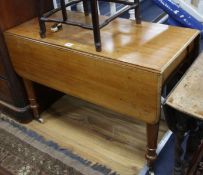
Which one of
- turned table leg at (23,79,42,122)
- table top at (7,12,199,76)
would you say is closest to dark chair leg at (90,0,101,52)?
table top at (7,12,199,76)

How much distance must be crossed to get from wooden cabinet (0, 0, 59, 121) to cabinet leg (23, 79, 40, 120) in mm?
42

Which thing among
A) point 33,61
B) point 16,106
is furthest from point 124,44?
point 16,106

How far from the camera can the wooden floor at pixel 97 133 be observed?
1.55m

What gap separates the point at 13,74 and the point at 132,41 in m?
0.79

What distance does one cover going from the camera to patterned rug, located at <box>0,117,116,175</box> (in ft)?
4.94

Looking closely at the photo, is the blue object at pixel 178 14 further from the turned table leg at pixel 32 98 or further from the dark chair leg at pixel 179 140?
the dark chair leg at pixel 179 140

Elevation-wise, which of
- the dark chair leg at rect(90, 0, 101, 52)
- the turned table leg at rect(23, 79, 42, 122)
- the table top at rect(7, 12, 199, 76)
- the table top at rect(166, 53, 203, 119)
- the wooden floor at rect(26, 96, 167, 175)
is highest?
the dark chair leg at rect(90, 0, 101, 52)

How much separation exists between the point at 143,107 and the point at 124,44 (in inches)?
11.8

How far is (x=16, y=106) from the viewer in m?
1.81

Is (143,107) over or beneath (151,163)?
over

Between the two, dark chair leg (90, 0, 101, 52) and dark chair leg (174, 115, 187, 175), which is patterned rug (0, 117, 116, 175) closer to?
dark chair leg (174, 115, 187, 175)

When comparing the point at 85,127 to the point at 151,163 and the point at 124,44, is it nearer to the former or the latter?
the point at 151,163

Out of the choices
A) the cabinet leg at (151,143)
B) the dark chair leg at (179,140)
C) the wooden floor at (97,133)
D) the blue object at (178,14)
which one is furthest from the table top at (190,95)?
the blue object at (178,14)

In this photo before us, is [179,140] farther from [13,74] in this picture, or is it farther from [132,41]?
[13,74]
